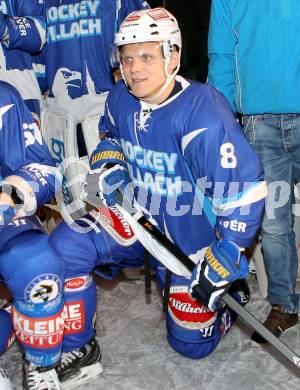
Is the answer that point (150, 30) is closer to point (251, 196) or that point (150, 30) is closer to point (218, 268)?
point (251, 196)

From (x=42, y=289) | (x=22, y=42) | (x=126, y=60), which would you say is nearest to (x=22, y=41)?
(x=22, y=42)

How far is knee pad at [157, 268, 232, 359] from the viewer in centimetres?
244

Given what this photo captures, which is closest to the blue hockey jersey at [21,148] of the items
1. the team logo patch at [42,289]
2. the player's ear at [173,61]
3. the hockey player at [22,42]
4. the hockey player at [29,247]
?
the hockey player at [29,247]

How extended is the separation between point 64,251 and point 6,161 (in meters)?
0.41

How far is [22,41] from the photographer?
284cm

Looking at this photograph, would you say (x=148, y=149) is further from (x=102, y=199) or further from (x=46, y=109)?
(x=46, y=109)

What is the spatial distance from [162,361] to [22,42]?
1.62m

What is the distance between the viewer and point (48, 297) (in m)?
2.05

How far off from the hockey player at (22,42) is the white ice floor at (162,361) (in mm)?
1166

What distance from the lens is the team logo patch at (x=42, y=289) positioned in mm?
2016

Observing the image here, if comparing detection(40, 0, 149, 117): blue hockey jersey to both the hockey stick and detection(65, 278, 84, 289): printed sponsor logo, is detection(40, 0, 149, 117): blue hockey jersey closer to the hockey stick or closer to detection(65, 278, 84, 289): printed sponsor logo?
the hockey stick

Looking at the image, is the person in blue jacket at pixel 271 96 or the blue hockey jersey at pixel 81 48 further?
the blue hockey jersey at pixel 81 48

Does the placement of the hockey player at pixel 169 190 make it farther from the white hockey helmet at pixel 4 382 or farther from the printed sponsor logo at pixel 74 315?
the white hockey helmet at pixel 4 382

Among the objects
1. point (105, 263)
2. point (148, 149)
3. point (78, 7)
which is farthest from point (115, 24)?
point (105, 263)
